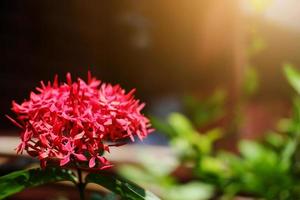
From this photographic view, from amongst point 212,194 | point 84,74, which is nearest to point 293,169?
point 212,194

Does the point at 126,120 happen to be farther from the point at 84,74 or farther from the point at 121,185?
the point at 84,74

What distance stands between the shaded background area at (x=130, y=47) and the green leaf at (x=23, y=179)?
2688 millimetres

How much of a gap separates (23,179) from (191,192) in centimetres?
139

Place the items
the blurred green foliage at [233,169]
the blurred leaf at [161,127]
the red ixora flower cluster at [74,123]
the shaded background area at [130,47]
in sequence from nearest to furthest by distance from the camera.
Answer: the red ixora flower cluster at [74,123], the blurred green foliage at [233,169], the blurred leaf at [161,127], the shaded background area at [130,47]

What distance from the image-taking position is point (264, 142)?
3201 mm

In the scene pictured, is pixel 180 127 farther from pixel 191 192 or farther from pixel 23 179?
pixel 23 179

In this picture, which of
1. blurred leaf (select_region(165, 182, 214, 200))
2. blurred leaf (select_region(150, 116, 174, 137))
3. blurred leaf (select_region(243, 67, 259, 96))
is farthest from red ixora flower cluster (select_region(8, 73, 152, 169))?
blurred leaf (select_region(243, 67, 259, 96))

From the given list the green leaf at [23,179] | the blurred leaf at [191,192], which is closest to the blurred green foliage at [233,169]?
the blurred leaf at [191,192]

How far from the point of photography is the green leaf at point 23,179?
135cm

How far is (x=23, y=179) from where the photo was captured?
4.47 ft

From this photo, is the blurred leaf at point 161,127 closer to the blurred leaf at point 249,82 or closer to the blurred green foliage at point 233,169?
the blurred green foliage at point 233,169

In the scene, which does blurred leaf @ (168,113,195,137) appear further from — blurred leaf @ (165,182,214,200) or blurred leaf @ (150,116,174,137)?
blurred leaf @ (165,182,214,200)

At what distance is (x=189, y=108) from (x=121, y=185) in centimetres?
224

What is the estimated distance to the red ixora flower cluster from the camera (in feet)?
4.19
